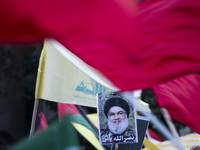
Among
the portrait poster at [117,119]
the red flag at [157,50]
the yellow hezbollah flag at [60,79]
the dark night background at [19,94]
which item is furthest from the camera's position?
the dark night background at [19,94]

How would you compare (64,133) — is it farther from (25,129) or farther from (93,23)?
(25,129)

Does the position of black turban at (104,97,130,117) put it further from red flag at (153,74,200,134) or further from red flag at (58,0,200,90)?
red flag at (58,0,200,90)

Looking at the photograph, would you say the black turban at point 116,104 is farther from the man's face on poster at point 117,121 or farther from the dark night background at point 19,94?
the dark night background at point 19,94

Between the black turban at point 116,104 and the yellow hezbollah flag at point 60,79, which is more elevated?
the yellow hezbollah flag at point 60,79

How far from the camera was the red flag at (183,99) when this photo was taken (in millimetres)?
5213

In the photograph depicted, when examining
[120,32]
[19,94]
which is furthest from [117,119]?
[19,94]

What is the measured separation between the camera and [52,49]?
5648mm

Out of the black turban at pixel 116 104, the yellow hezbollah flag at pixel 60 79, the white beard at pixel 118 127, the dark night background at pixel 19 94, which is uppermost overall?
the dark night background at pixel 19 94

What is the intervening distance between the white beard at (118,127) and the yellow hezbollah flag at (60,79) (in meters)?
0.73

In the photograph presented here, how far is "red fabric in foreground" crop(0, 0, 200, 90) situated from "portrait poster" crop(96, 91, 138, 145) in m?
1.16

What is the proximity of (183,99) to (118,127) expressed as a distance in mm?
971

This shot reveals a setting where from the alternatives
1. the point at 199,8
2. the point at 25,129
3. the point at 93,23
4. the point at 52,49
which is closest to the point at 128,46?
the point at 93,23

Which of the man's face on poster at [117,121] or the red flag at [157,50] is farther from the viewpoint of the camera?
the man's face on poster at [117,121]

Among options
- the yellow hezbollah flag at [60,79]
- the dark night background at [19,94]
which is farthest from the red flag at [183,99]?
the dark night background at [19,94]
